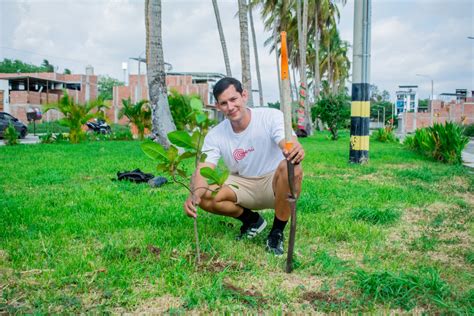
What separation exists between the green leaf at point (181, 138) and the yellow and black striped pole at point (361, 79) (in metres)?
6.93

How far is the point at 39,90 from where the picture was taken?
125 feet

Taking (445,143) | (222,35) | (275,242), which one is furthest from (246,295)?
(222,35)

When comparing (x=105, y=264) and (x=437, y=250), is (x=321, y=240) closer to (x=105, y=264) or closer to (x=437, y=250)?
(x=437, y=250)

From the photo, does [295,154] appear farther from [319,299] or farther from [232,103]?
[319,299]

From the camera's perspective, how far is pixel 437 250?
3.49 m

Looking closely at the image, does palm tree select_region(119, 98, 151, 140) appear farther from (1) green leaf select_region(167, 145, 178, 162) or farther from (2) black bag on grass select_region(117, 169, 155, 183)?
(1) green leaf select_region(167, 145, 178, 162)

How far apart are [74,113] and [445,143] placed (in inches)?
443

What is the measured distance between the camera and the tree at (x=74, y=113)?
15.0 m

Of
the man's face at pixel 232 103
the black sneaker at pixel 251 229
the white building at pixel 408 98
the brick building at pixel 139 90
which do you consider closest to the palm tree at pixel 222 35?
the black sneaker at pixel 251 229

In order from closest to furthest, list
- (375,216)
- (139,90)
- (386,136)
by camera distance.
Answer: (375,216) < (386,136) < (139,90)

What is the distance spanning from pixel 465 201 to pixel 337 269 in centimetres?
322

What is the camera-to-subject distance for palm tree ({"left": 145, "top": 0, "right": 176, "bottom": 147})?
9664 millimetres

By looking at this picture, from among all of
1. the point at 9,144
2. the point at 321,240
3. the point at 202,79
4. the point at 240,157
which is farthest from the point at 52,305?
the point at 202,79

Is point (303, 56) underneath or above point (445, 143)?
above
